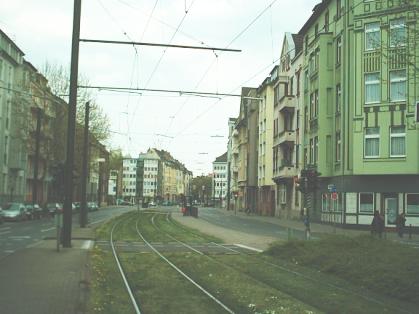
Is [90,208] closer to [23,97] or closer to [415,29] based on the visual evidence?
[23,97]

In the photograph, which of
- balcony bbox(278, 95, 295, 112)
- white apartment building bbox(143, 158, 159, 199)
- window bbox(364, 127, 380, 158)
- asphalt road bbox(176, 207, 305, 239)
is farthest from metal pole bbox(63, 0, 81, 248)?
white apartment building bbox(143, 158, 159, 199)

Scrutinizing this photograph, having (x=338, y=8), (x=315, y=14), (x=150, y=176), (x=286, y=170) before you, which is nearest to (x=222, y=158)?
(x=150, y=176)

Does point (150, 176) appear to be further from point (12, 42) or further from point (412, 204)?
point (412, 204)

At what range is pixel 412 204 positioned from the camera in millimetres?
39031

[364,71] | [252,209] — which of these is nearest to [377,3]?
[364,71]

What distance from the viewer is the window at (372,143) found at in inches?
1587

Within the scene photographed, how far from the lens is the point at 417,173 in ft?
126

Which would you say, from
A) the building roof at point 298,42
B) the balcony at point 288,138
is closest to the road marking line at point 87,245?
the balcony at point 288,138

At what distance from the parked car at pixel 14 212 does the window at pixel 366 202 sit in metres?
27.1

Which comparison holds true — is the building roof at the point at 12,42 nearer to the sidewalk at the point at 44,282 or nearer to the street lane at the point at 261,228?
the street lane at the point at 261,228

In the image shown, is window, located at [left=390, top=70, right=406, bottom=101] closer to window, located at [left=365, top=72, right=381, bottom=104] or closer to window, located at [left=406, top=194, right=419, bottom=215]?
window, located at [left=365, top=72, right=381, bottom=104]

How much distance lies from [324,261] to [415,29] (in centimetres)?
686

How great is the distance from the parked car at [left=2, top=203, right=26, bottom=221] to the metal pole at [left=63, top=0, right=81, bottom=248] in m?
28.3

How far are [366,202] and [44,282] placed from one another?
31217mm
